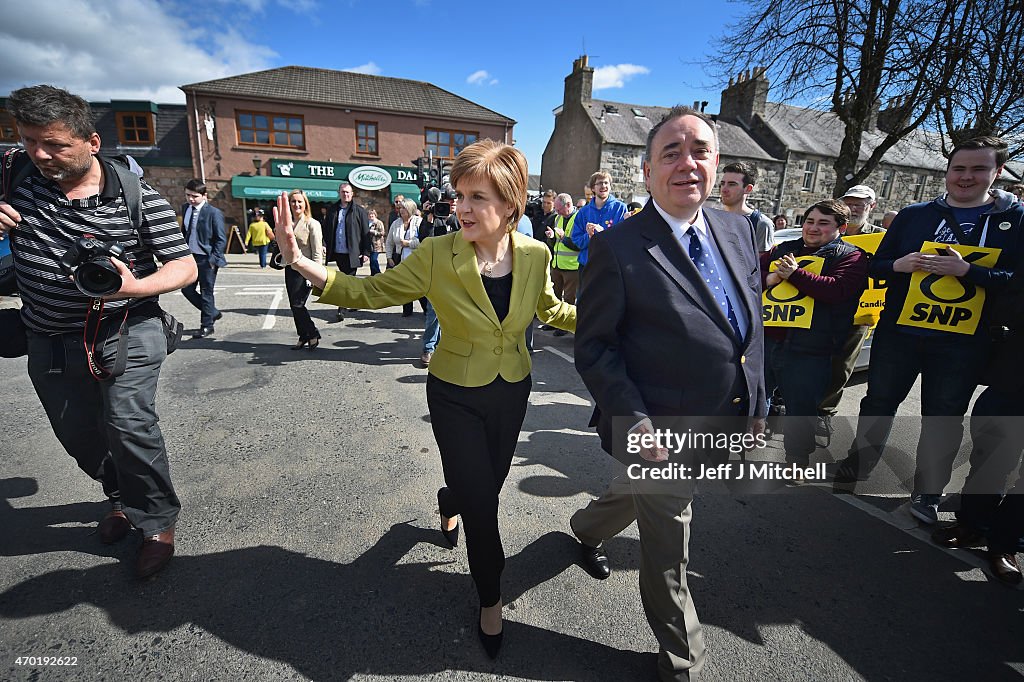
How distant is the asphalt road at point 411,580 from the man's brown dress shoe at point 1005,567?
0.20ft

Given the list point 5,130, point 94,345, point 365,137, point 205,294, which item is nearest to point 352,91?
point 365,137

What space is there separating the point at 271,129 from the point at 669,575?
26507mm

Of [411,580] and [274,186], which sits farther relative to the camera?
[274,186]

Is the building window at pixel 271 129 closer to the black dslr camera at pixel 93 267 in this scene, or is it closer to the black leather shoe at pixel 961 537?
the black dslr camera at pixel 93 267

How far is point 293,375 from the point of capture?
17.5 feet

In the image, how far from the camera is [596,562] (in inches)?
98.8

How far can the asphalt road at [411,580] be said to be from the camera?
1997 mm

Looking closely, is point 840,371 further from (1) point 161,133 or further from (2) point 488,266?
(1) point 161,133

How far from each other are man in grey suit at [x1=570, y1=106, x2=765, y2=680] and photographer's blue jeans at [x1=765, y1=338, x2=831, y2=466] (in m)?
2.03

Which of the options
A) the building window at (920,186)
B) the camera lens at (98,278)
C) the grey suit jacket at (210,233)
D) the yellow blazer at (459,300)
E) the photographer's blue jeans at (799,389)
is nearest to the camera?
the camera lens at (98,278)

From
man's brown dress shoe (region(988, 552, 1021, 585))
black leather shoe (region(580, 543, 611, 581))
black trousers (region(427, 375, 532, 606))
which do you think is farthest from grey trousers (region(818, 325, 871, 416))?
black trousers (region(427, 375, 532, 606))

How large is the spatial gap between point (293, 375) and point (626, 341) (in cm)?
455

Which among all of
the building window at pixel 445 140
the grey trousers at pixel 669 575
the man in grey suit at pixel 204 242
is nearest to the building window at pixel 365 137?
the building window at pixel 445 140

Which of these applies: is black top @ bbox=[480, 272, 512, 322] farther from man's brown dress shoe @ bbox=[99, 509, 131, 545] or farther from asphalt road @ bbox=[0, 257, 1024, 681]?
man's brown dress shoe @ bbox=[99, 509, 131, 545]
